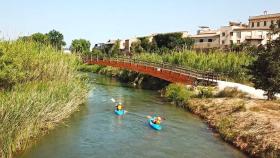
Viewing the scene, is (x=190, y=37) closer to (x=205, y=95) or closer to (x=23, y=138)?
(x=205, y=95)

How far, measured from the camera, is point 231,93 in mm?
37625

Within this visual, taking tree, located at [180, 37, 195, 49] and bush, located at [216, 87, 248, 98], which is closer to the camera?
bush, located at [216, 87, 248, 98]

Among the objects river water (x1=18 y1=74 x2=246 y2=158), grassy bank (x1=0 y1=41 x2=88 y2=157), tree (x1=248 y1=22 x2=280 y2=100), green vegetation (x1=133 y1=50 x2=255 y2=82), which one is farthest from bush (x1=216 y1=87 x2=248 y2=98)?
grassy bank (x1=0 y1=41 x2=88 y2=157)

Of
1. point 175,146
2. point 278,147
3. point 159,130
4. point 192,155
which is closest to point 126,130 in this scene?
point 159,130

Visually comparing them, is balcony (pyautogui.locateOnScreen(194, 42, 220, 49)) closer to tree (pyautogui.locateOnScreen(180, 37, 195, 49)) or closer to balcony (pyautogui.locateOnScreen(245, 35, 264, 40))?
tree (pyautogui.locateOnScreen(180, 37, 195, 49))

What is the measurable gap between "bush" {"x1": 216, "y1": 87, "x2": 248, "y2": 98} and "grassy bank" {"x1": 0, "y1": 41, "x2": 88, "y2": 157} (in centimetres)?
1407

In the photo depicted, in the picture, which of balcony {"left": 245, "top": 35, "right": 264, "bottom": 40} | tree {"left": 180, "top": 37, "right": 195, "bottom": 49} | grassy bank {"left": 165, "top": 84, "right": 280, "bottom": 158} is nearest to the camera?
grassy bank {"left": 165, "top": 84, "right": 280, "bottom": 158}

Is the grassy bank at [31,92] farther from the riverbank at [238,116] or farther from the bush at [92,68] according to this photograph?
the bush at [92,68]

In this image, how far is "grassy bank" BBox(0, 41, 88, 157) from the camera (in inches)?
742

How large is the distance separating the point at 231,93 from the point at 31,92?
2162 centimetres

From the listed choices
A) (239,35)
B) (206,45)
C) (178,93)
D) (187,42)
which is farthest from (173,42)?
(178,93)

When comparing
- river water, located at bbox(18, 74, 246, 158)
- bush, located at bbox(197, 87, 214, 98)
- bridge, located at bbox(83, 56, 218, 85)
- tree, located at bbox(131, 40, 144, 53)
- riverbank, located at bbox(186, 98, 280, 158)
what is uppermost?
tree, located at bbox(131, 40, 144, 53)

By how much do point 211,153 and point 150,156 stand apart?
12.9 feet

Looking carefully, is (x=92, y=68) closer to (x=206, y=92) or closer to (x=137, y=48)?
(x=137, y=48)
